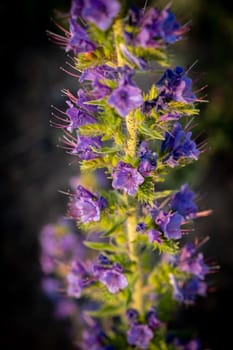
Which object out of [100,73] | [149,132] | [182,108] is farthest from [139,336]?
[100,73]

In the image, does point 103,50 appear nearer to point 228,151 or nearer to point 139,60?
point 139,60

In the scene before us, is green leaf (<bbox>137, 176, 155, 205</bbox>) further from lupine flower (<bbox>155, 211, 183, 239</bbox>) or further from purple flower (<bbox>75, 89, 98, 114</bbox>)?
purple flower (<bbox>75, 89, 98, 114</bbox>)

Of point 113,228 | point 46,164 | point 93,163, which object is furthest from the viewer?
point 46,164

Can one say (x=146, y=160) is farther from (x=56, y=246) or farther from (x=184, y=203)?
(x=56, y=246)

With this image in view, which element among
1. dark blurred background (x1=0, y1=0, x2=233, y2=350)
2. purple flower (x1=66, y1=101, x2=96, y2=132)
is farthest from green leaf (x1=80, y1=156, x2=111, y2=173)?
dark blurred background (x1=0, y1=0, x2=233, y2=350)

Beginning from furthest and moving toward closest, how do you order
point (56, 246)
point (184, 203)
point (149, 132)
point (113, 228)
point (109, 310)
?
point (56, 246) → point (109, 310) → point (184, 203) → point (113, 228) → point (149, 132)
